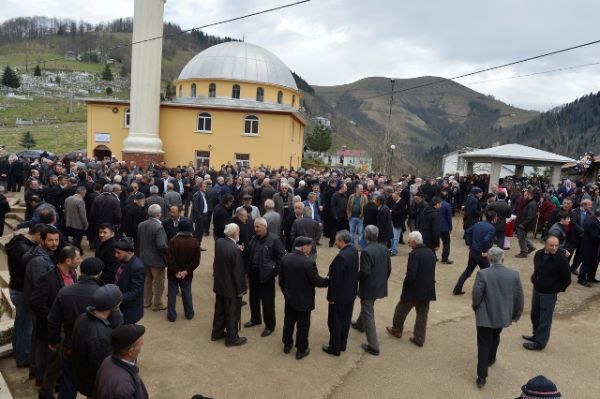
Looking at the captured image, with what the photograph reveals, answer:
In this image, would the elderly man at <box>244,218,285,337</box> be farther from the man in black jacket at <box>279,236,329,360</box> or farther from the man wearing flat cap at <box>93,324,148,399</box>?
the man wearing flat cap at <box>93,324,148,399</box>

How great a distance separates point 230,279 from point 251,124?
25.8m

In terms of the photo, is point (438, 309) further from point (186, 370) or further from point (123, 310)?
point (123, 310)

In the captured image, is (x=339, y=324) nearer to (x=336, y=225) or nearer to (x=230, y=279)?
(x=230, y=279)

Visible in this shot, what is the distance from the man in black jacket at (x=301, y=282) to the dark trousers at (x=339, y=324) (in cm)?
38

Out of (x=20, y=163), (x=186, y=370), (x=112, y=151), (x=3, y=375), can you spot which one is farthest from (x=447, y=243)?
(x=112, y=151)

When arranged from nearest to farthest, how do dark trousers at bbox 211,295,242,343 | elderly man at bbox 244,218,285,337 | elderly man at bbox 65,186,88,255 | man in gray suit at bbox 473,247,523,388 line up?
man in gray suit at bbox 473,247,523,388, dark trousers at bbox 211,295,242,343, elderly man at bbox 244,218,285,337, elderly man at bbox 65,186,88,255

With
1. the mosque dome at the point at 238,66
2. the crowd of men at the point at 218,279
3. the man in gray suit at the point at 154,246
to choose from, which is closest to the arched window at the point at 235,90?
the mosque dome at the point at 238,66

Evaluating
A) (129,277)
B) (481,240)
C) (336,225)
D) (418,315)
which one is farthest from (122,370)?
(336,225)

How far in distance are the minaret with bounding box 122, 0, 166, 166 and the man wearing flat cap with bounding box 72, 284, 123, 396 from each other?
26.5m

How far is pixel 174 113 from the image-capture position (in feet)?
102

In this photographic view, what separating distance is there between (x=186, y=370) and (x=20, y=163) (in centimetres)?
1666

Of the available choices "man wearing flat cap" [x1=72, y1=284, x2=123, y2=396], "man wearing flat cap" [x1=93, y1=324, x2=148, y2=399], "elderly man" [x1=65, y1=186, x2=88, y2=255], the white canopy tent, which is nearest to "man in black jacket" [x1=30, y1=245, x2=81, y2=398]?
"man wearing flat cap" [x1=72, y1=284, x2=123, y2=396]

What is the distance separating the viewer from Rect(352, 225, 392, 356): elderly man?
20.3 ft

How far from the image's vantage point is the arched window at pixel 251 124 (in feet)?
101
